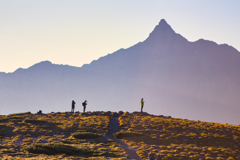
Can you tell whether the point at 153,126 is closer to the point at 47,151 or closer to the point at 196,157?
the point at 196,157

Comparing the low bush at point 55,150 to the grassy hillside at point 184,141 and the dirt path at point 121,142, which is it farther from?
the grassy hillside at point 184,141

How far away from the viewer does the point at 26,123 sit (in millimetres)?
49000

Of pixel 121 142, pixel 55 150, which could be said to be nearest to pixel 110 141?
pixel 121 142

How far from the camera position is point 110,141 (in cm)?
3634

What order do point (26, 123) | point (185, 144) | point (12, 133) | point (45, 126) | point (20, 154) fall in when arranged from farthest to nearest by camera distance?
point (26, 123) < point (45, 126) < point (12, 133) < point (185, 144) < point (20, 154)

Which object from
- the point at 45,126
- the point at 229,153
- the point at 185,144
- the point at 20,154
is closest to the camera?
the point at 20,154

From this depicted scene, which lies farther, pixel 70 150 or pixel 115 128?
pixel 115 128

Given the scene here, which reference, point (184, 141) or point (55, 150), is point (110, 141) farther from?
point (184, 141)

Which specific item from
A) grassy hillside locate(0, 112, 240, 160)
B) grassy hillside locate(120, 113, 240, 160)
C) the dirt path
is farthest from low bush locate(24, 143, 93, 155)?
grassy hillside locate(120, 113, 240, 160)

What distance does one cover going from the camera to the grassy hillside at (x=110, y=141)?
2833 centimetres

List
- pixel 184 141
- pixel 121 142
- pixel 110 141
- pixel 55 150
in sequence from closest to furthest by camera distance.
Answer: pixel 55 150, pixel 121 142, pixel 110 141, pixel 184 141

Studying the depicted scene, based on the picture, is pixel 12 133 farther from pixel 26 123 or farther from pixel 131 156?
pixel 131 156

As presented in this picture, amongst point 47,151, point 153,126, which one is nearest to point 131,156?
point 47,151

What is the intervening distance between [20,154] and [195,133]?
1167 inches
